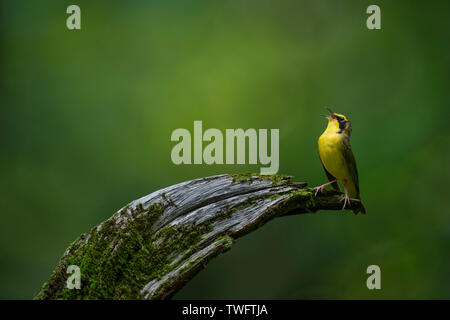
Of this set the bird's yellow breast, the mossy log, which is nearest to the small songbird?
the bird's yellow breast

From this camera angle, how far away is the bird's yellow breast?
3717 millimetres

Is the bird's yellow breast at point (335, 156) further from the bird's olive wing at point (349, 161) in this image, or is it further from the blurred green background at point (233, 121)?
the blurred green background at point (233, 121)

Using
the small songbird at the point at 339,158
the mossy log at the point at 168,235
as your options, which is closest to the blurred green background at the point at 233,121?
the small songbird at the point at 339,158

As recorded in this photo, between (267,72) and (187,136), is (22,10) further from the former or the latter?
(267,72)

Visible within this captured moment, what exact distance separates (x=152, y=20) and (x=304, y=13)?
2378 mm

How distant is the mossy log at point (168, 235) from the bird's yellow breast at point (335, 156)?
2.49 ft

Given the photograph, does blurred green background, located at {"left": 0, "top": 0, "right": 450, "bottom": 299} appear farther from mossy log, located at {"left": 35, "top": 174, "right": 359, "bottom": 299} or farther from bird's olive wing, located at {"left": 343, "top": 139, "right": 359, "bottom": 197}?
mossy log, located at {"left": 35, "top": 174, "right": 359, "bottom": 299}

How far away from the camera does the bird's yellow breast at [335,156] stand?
372 centimetres

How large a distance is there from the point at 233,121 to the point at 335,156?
A: 2.24 metres

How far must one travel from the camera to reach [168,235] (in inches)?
109

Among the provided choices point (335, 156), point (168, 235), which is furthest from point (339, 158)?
point (168, 235)

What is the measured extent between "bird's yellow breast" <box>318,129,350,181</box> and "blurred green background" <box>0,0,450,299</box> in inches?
65.2

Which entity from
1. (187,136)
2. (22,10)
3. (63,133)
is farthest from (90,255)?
(22,10)

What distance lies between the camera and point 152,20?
5.89 m
